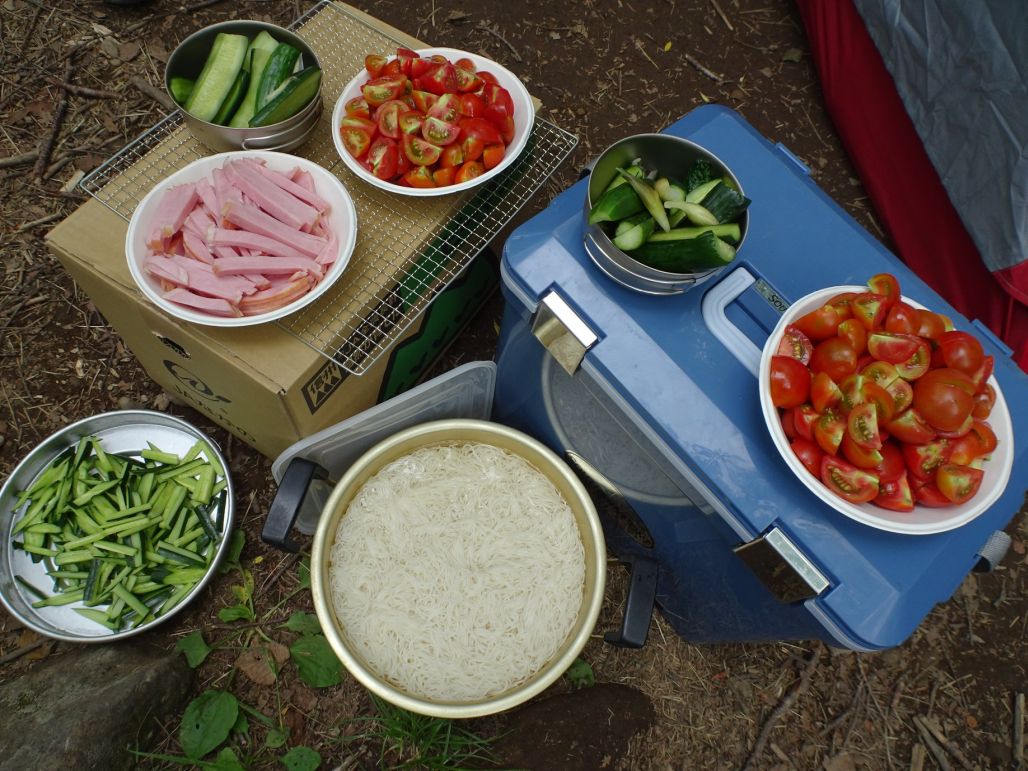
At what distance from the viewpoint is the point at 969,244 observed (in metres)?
3.12

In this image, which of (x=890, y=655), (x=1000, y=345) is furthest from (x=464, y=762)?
(x=1000, y=345)

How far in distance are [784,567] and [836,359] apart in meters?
0.54

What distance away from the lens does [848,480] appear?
160 centimetres

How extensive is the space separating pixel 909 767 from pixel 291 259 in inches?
122

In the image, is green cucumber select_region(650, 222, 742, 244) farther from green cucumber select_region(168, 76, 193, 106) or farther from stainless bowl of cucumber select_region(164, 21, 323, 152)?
green cucumber select_region(168, 76, 193, 106)

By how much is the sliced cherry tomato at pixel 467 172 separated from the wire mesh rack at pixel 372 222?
0.14 metres

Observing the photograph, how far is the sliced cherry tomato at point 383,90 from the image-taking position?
7.54 ft

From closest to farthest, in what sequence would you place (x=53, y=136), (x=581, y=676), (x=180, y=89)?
1. (x=180, y=89)
2. (x=581, y=676)
3. (x=53, y=136)

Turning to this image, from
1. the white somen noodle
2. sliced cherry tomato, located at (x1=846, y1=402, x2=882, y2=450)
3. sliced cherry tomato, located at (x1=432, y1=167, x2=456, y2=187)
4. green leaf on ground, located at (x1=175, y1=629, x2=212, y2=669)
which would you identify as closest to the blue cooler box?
sliced cherry tomato, located at (x1=846, y1=402, x2=882, y2=450)

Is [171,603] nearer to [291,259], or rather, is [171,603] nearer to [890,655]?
[291,259]

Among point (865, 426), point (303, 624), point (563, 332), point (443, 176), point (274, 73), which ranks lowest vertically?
point (303, 624)

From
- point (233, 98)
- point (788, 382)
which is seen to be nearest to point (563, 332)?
point (788, 382)

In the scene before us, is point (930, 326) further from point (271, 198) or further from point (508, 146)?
point (271, 198)

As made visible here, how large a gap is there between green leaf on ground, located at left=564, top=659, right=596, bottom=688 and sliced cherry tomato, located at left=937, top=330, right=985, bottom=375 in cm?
174
